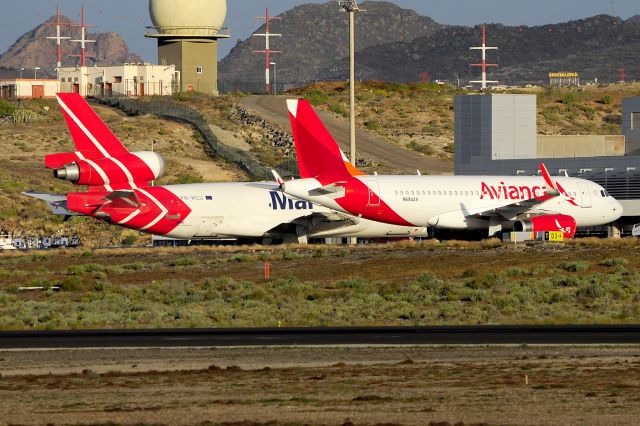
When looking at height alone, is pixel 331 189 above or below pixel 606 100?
below

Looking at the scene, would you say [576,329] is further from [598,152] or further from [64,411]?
[598,152]

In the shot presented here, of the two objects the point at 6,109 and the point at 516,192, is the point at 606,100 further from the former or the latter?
the point at 516,192

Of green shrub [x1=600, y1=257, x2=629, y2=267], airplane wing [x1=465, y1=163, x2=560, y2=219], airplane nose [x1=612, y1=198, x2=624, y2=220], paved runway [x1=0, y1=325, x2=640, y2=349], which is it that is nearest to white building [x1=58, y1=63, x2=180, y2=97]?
airplane nose [x1=612, y1=198, x2=624, y2=220]

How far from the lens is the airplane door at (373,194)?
64.5 meters

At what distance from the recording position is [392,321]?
39969 millimetres

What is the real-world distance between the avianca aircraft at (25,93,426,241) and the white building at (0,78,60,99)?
8665cm

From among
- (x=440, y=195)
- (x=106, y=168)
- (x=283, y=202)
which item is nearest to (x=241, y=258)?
(x=283, y=202)

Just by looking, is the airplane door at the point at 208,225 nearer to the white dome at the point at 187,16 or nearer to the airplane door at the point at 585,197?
the airplane door at the point at 585,197

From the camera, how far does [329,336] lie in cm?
3422

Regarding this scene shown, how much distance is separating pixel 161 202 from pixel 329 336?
30753 mm

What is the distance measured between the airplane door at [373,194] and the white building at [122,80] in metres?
77.0

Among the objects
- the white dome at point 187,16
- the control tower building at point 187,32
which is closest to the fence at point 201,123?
the control tower building at point 187,32

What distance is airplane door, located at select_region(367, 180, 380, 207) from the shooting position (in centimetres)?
6450

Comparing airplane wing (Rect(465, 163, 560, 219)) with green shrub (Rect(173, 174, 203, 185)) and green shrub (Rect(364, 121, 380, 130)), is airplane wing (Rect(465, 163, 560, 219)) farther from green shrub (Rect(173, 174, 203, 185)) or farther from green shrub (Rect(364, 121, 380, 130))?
green shrub (Rect(364, 121, 380, 130))
